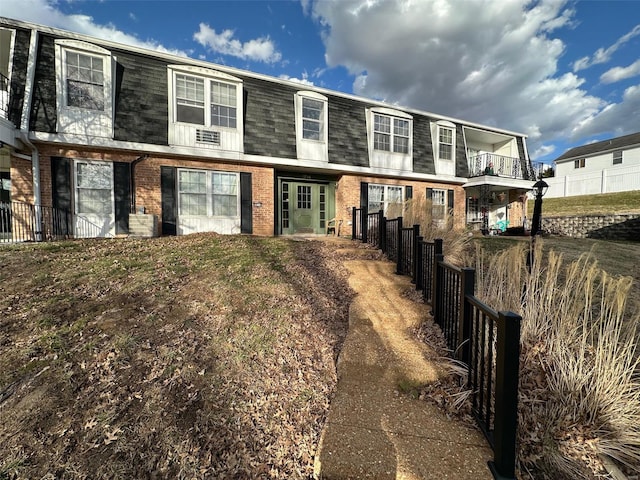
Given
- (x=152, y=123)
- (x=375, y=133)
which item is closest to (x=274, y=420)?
(x=152, y=123)

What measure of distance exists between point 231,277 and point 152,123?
701 cm

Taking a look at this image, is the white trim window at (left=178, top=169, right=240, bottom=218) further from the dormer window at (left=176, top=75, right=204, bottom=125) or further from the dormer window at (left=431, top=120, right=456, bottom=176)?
the dormer window at (left=431, top=120, right=456, bottom=176)

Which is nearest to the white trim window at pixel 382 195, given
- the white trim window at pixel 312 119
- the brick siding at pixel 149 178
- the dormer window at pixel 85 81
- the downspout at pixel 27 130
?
the white trim window at pixel 312 119

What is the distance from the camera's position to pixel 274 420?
2486 mm

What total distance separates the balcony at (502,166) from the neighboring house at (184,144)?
4.33 feet

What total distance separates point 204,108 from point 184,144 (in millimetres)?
1426

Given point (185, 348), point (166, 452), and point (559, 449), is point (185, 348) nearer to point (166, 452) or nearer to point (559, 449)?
point (166, 452)

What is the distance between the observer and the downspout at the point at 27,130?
767 centimetres

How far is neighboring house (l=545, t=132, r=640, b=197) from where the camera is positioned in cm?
2077

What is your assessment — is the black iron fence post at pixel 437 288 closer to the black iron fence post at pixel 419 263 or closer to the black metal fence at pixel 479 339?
the black metal fence at pixel 479 339

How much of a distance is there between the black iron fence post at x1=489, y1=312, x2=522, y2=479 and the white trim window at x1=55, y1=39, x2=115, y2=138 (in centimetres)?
1074

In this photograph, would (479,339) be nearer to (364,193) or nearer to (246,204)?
(246,204)

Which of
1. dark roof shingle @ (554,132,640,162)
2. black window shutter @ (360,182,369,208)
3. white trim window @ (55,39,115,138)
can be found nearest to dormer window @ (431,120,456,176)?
black window shutter @ (360,182,369,208)

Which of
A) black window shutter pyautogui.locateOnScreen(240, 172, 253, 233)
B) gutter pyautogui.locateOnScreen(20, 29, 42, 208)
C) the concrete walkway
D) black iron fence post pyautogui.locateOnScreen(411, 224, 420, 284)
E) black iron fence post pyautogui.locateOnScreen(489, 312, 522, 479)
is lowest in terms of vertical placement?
the concrete walkway
